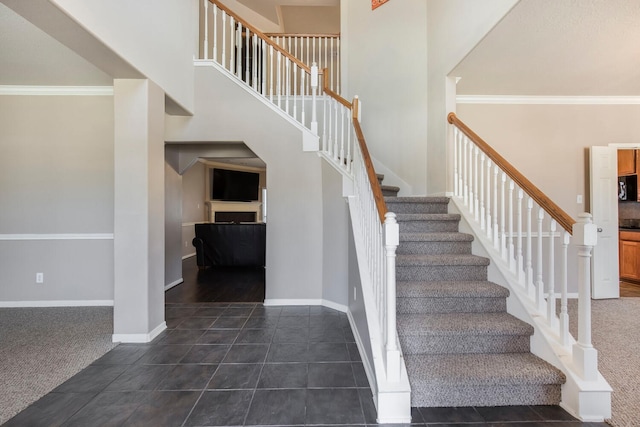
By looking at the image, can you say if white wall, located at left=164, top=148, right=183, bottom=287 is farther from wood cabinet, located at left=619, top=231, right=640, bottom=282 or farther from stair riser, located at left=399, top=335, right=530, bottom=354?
wood cabinet, located at left=619, top=231, right=640, bottom=282

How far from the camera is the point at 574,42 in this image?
2502mm

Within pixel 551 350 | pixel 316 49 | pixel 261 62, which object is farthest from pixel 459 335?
pixel 316 49

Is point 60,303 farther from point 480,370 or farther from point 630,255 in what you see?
point 630,255

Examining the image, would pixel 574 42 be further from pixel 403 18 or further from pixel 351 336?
pixel 351 336

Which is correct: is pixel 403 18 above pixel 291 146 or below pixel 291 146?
above

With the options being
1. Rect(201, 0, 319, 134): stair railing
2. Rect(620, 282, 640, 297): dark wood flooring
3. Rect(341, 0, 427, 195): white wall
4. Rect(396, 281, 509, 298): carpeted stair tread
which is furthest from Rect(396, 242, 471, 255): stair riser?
Rect(620, 282, 640, 297): dark wood flooring

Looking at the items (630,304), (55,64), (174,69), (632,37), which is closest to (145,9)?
(174,69)

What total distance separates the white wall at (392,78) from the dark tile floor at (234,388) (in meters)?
2.51

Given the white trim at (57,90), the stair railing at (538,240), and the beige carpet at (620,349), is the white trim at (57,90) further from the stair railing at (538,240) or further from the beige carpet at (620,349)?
the beige carpet at (620,349)

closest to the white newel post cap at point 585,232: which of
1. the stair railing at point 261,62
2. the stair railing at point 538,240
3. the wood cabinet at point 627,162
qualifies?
the stair railing at point 538,240

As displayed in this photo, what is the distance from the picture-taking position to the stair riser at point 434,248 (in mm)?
2691

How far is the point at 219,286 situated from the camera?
4504 mm

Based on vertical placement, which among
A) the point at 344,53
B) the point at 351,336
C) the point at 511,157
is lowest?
the point at 351,336

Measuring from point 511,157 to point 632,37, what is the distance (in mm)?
1620
